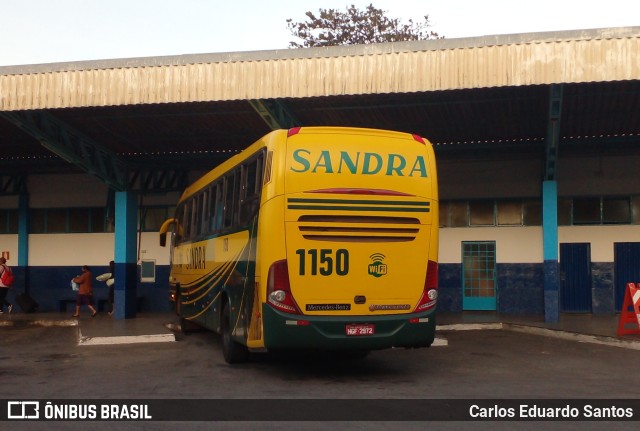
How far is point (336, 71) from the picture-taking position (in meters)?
16.0

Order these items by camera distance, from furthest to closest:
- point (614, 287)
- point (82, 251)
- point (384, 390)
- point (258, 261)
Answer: point (82, 251) → point (614, 287) → point (258, 261) → point (384, 390)

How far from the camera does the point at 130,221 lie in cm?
2180

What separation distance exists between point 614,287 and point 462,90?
8.77 metres

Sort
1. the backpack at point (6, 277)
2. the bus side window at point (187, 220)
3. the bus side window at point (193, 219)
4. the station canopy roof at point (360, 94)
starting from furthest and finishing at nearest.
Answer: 1. the backpack at point (6, 277)
2. the bus side window at point (187, 220)
3. the bus side window at point (193, 219)
4. the station canopy roof at point (360, 94)

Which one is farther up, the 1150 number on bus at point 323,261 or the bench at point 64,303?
the 1150 number on bus at point 323,261

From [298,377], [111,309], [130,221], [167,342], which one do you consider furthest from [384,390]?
[111,309]

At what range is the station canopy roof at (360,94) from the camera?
15242 millimetres

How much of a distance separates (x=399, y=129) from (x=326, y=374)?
32.6 feet

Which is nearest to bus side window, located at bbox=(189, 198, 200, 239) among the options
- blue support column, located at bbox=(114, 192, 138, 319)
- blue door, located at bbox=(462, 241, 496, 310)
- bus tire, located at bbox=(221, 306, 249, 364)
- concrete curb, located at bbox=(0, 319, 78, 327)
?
bus tire, located at bbox=(221, 306, 249, 364)

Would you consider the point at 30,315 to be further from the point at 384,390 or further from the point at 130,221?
the point at 384,390

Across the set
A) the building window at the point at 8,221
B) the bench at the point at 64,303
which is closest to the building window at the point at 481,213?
the bench at the point at 64,303

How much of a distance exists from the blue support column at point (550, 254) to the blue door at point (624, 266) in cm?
337

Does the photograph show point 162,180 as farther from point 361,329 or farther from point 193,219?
point 361,329

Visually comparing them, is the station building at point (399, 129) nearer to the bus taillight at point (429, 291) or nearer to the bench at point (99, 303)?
the bench at point (99, 303)
